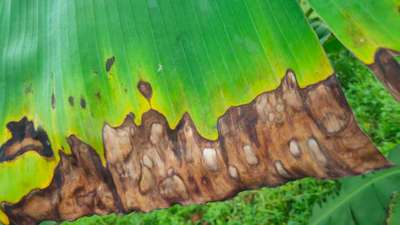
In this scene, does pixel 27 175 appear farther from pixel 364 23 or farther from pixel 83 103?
pixel 364 23

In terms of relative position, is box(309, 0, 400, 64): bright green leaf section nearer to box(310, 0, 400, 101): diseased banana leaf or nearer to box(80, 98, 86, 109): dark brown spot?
box(310, 0, 400, 101): diseased banana leaf

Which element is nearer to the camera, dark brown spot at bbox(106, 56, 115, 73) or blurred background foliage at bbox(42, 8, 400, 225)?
dark brown spot at bbox(106, 56, 115, 73)

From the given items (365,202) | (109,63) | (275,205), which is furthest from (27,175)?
(275,205)

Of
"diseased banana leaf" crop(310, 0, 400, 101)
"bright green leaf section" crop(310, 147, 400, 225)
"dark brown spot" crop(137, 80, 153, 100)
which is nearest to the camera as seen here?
"diseased banana leaf" crop(310, 0, 400, 101)

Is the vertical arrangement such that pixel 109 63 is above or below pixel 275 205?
above

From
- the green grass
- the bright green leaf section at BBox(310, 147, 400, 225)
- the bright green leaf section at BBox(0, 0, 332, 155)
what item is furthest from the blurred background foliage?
the bright green leaf section at BBox(0, 0, 332, 155)

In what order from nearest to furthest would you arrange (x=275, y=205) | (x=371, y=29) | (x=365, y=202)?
(x=371, y=29) → (x=365, y=202) → (x=275, y=205)

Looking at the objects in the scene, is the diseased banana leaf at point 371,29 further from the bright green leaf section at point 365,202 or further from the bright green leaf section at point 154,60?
the bright green leaf section at point 365,202

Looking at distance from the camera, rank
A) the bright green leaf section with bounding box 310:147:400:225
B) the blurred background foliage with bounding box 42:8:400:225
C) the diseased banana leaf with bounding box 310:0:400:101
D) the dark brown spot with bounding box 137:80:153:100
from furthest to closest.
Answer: the blurred background foliage with bounding box 42:8:400:225 → the bright green leaf section with bounding box 310:147:400:225 → the dark brown spot with bounding box 137:80:153:100 → the diseased banana leaf with bounding box 310:0:400:101
